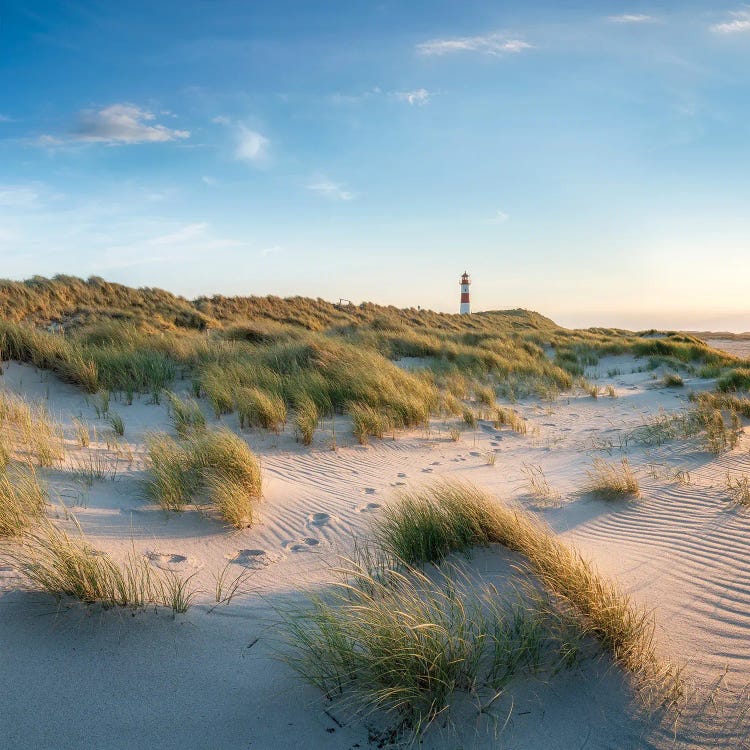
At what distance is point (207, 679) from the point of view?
7.51ft

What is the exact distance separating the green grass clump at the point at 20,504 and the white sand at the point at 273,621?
0.35 meters

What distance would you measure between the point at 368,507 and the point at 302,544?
96 centimetres

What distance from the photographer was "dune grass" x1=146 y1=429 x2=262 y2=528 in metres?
4.10

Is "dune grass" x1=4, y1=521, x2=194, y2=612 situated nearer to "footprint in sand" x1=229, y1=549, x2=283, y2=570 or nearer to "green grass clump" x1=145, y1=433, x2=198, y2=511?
"footprint in sand" x1=229, y1=549, x2=283, y2=570

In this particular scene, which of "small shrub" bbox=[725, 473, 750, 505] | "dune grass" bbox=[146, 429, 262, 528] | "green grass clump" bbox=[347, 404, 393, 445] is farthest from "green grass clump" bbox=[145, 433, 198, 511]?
"small shrub" bbox=[725, 473, 750, 505]

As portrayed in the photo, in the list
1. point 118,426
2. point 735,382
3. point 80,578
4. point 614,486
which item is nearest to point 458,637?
point 80,578

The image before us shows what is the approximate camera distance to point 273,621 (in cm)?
274

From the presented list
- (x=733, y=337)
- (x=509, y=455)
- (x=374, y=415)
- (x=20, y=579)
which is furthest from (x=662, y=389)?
(x=733, y=337)

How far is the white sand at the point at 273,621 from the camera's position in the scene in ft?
6.72

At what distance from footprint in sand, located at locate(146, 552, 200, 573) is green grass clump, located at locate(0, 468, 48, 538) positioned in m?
0.78

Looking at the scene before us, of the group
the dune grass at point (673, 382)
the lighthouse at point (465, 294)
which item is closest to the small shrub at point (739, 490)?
the dune grass at point (673, 382)

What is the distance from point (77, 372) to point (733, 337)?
43585 mm

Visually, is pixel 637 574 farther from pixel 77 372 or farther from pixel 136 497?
pixel 77 372

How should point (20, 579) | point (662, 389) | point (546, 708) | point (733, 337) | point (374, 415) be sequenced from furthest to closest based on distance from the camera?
point (733, 337), point (662, 389), point (374, 415), point (20, 579), point (546, 708)
